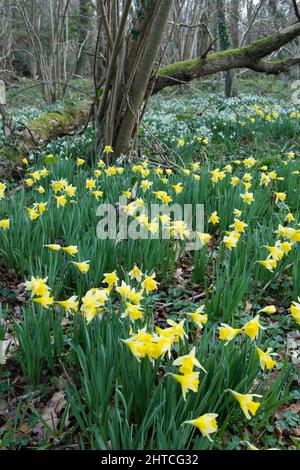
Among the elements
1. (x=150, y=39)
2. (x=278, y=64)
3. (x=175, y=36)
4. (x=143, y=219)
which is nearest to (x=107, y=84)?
(x=150, y=39)

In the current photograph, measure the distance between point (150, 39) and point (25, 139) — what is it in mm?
1733

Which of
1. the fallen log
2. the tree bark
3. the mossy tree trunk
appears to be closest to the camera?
the mossy tree trunk

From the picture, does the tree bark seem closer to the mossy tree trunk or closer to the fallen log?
the fallen log

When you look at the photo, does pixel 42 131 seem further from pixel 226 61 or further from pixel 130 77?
pixel 226 61

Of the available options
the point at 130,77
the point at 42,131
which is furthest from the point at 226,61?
the point at 42,131

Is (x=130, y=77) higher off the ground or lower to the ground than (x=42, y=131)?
higher

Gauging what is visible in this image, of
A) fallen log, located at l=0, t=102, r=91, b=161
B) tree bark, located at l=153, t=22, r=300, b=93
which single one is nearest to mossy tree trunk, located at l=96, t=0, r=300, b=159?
fallen log, located at l=0, t=102, r=91, b=161

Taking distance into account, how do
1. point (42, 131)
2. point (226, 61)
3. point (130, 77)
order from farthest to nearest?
point (226, 61)
point (42, 131)
point (130, 77)

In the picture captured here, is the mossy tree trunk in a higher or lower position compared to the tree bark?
lower

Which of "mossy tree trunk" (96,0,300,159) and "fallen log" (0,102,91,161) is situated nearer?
"mossy tree trunk" (96,0,300,159)

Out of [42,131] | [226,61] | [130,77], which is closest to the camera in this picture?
[130,77]

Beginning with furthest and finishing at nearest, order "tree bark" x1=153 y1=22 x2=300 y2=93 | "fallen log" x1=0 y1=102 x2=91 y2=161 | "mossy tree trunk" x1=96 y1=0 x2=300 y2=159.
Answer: "tree bark" x1=153 y1=22 x2=300 y2=93
"fallen log" x1=0 y1=102 x2=91 y2=161
"mossy tree trunk" x1=96 y1=0 x2=300 y2=159

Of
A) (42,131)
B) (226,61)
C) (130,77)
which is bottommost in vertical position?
(42,131)

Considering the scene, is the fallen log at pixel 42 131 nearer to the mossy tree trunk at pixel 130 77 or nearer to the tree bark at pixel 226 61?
the mossy tree trunk at pixel 130 77
